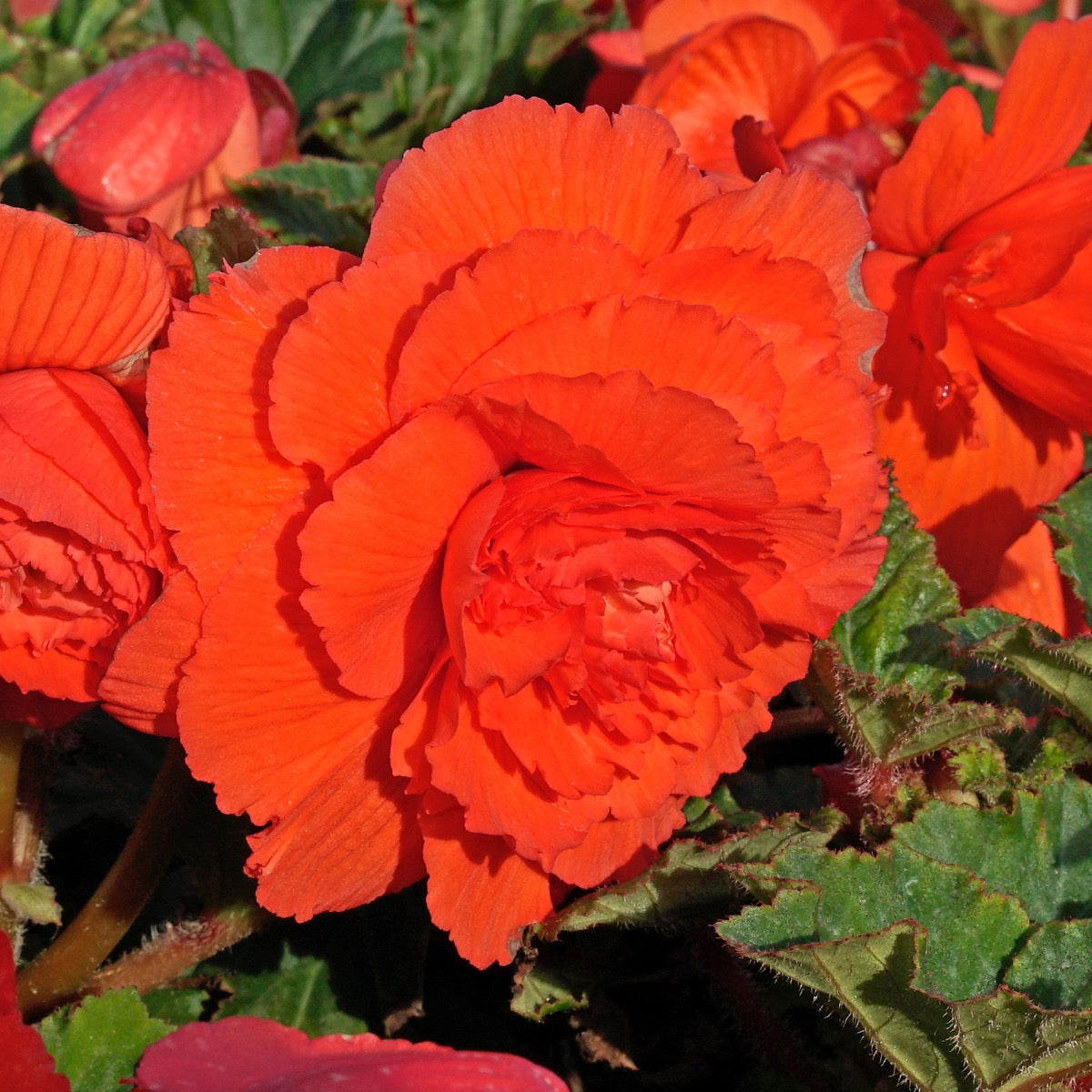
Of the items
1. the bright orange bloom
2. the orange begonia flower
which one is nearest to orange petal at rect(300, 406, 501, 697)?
the orange begonia flower

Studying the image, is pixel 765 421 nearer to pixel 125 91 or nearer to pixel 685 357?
pixel 685 357

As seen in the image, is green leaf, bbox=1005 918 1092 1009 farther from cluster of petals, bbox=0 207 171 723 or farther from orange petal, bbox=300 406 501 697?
cluster of petals, bbox=0 207 171 723

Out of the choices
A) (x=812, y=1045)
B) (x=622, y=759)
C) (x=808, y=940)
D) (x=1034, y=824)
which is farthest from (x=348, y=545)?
(x=812, y=1045)

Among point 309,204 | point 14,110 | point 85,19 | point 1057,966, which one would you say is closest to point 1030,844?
point 1057,966

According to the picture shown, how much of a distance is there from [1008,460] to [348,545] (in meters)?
0.67

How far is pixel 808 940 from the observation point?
0.75 m

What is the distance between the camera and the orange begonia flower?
2.11 ft

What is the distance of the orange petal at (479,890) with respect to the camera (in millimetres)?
750

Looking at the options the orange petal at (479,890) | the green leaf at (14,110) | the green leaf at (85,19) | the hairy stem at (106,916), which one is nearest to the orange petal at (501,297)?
the orange petal at (479,890)

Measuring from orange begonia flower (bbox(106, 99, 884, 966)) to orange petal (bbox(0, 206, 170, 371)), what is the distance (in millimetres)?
41

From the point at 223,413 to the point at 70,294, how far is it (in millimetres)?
97

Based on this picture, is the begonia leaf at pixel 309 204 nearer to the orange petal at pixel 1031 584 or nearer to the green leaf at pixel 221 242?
the green leaf at pixel 221 242

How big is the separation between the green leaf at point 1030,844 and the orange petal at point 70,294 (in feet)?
1.79

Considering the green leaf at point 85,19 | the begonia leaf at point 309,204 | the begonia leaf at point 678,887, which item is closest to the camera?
the begonia leaf at point 678,887
